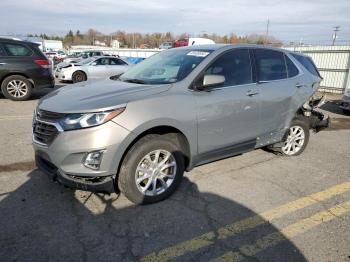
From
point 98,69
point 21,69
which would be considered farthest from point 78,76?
point 21,69

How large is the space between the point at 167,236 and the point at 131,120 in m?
1.20

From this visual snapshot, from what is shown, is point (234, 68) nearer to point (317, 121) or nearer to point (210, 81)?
point (210, 81)

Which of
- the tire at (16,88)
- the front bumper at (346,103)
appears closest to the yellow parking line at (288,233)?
the front bumper at (346,103)

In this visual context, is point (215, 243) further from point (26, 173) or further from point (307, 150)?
point (307, 150)

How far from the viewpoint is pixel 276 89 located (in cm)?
463

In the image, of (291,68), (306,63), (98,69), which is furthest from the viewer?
(98,69)

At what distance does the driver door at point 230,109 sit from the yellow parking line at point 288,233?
1.28m

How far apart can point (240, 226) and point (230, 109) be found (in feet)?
4.86

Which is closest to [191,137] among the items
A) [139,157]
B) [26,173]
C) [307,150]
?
[139,157]

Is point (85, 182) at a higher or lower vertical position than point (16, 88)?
lower

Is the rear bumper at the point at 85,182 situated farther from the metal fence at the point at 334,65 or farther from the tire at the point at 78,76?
the metal fence at the point at 334,65

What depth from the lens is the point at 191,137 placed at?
145 inches

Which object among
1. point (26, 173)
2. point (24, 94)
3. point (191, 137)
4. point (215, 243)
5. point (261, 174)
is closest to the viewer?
point (215, 243)

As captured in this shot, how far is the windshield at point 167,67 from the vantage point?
12.8ft
